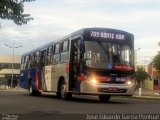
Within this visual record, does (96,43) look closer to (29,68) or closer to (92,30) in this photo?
(92,30)

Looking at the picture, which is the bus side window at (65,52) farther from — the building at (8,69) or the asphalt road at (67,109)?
the building at (8,69)

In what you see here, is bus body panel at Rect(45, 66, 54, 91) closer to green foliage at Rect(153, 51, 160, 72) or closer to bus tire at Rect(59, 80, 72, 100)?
bus tire at Rect(59, 80, 72, 100)

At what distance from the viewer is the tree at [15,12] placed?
13.6 meters

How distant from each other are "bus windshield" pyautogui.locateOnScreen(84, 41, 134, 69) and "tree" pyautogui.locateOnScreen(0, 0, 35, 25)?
816 centimetres

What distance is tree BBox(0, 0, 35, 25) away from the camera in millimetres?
13555

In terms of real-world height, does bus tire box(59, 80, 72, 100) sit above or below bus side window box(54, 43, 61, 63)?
below

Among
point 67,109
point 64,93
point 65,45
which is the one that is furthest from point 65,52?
point 67,109

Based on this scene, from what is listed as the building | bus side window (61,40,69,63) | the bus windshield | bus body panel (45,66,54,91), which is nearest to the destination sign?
the bus windshield

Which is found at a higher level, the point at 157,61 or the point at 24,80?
the point at 157,61

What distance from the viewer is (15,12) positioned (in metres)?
13.7

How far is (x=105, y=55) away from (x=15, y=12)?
28.5ft

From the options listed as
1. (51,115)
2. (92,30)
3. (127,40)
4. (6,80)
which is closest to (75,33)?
(92,30)

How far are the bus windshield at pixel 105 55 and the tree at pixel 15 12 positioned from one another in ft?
26.8

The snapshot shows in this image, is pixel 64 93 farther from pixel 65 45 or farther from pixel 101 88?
pixel 101 88
